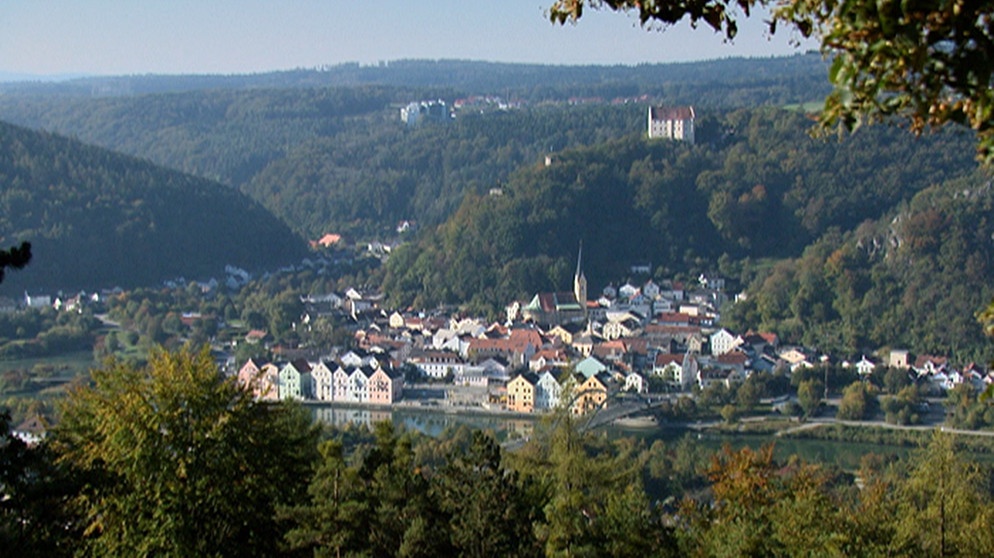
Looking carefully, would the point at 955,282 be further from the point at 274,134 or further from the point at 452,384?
the point at 274,134

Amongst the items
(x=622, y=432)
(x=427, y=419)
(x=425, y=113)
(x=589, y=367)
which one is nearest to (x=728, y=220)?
(x=589, y=367)

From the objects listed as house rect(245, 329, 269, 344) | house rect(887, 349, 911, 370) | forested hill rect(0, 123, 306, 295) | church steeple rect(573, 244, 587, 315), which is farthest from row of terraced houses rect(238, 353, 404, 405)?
forested hill rect(0, 123, 306, 295)

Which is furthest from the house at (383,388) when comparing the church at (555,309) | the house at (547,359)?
the church at (555,309)

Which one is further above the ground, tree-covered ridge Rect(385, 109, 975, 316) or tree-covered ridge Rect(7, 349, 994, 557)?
tree-covered ridge Rect(7, 349, 994, 557)

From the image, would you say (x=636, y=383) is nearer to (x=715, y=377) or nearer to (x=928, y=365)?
(x=715, y=377)

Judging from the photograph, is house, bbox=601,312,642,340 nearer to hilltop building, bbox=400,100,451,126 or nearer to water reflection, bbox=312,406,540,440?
water reflection, bbox=312,406,540,440

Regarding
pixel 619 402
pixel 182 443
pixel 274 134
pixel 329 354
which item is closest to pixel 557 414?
pixel 182 443
